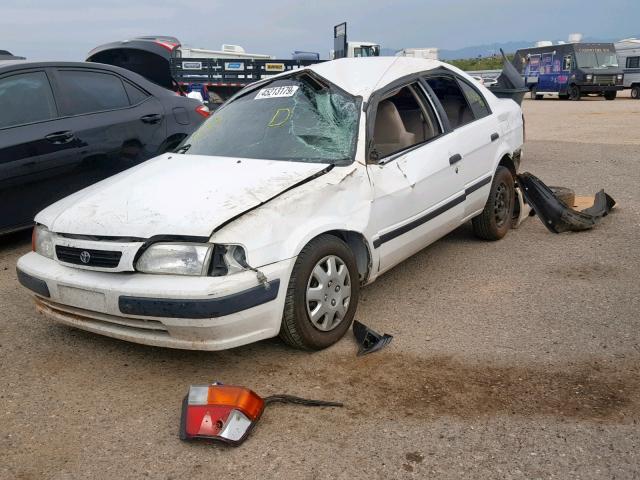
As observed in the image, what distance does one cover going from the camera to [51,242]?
11.4 ft

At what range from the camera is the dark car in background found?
516 centimetres

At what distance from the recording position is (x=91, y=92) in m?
5.84

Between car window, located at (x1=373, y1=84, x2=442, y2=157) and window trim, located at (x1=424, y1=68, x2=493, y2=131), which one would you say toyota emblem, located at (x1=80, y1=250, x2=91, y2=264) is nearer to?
car window, located at (x1=373, y1=84, x2=442, y2=157)

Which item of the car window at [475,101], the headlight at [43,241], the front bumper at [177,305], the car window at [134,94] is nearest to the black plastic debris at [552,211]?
the car window at [475,101]

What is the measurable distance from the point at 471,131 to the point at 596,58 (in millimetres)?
26546

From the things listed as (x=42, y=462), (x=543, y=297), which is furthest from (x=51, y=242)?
(x=543, y=297)

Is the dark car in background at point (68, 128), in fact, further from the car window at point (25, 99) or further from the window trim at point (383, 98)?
the window trim at point (383, 98)

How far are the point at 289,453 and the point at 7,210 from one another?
12.0ft

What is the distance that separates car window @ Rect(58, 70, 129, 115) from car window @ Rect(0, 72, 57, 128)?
0.54ft

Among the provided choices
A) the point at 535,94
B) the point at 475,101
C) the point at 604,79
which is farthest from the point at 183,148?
the point at 535,94

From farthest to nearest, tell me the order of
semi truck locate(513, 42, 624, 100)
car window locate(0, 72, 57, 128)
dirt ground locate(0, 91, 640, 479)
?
1. semi truck locate(513, 42, 624, 100)
2. car window locate(0, 72, 57, 128)
3. dirt ground locate(0, 91, 640, 479)

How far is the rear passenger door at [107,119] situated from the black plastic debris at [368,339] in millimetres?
3208

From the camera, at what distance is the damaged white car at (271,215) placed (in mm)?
3012

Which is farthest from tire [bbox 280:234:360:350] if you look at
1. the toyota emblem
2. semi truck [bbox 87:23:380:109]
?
semi truck [bbox 87:23:380:109]
